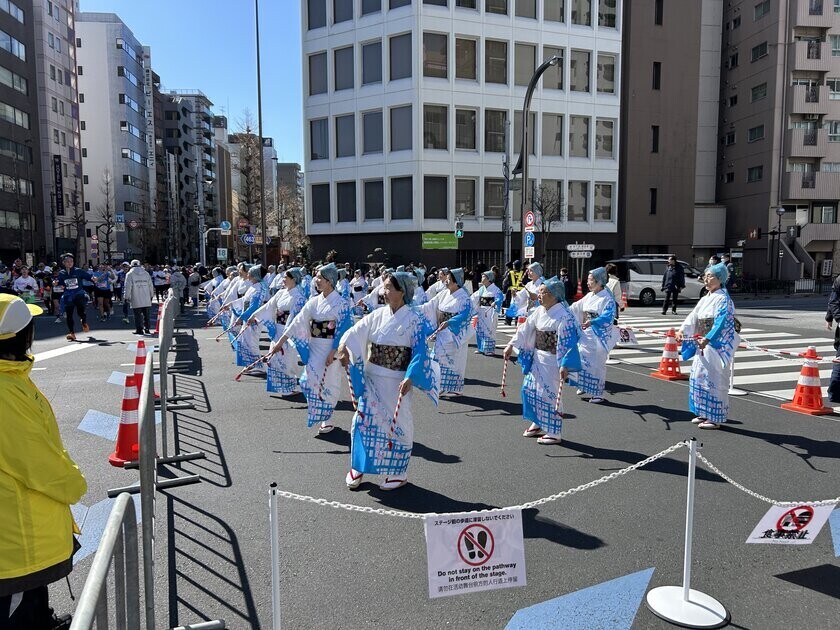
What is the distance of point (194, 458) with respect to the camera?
19.9ft

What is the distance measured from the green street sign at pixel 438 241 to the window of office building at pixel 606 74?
13.6 m

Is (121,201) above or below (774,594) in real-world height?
above

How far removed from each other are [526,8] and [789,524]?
35.5m

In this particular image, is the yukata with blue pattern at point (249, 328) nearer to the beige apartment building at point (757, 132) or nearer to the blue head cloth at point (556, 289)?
the blue head cloth at point (556, 289)

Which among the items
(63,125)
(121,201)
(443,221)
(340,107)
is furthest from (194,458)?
(121,201)

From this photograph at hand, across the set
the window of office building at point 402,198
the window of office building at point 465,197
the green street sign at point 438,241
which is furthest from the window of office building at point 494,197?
the window of office building at point 402,198

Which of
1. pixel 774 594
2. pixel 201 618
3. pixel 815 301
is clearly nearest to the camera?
pixel 201 618

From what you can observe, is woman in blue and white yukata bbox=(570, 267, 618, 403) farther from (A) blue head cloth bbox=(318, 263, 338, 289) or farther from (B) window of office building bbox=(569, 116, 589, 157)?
(B) window of office building bbox=(569, 116, 589, 157)

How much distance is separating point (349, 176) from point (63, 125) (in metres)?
32.3

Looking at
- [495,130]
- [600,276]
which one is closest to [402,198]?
[495,130]

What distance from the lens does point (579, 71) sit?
113ft

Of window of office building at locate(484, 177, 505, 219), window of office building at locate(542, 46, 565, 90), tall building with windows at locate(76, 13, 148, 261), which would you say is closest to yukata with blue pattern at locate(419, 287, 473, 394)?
window of office building at locate(484, 177, 505, 219)

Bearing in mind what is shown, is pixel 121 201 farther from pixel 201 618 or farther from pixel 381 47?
pixel 201 618

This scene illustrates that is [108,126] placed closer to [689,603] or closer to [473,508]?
[473,508]
